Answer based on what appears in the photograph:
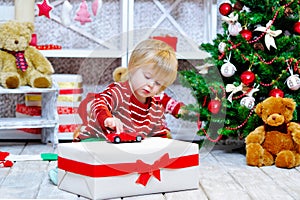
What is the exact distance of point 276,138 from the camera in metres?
2.58

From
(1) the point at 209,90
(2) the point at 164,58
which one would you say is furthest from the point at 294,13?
(2) the point at 164,58

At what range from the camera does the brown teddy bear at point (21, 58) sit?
2.90 meters

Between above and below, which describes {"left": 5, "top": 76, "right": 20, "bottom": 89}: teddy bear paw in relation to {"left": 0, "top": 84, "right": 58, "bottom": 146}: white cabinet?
above

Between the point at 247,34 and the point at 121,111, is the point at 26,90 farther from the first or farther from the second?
the point at 247,34

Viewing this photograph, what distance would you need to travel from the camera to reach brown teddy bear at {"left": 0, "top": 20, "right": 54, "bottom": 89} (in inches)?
114

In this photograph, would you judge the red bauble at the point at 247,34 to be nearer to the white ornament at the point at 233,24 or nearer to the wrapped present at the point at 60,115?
the white ornament at the point at 233,24

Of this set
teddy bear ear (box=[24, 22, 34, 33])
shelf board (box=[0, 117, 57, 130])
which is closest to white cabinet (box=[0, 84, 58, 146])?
shelf board (box=[0, 117, 57, 130])

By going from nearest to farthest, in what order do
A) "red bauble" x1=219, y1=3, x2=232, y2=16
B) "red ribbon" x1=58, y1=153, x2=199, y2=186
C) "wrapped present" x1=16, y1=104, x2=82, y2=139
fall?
"red ribbon" x1=58, y1=153, x2=199, y2=186
"red bauble" x1=219, y1=3, x2=232, y2=16
"wrapped present" x1=16, y1=104, x2=82, y2=139

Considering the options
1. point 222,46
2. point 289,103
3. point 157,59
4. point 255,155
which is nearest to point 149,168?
point 157,59

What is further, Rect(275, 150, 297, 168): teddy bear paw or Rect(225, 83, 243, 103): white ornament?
Rect(225, 83, 243, 103): white ornament

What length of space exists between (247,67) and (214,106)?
26cm

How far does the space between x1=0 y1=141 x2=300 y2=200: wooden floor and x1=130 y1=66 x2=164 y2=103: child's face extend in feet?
1.15

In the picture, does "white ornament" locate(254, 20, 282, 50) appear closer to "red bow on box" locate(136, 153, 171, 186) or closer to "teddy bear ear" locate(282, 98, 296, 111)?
"teddy bear ear" locate(282, 98, 296, 111)

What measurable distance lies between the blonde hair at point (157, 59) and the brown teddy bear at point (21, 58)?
0.98m
